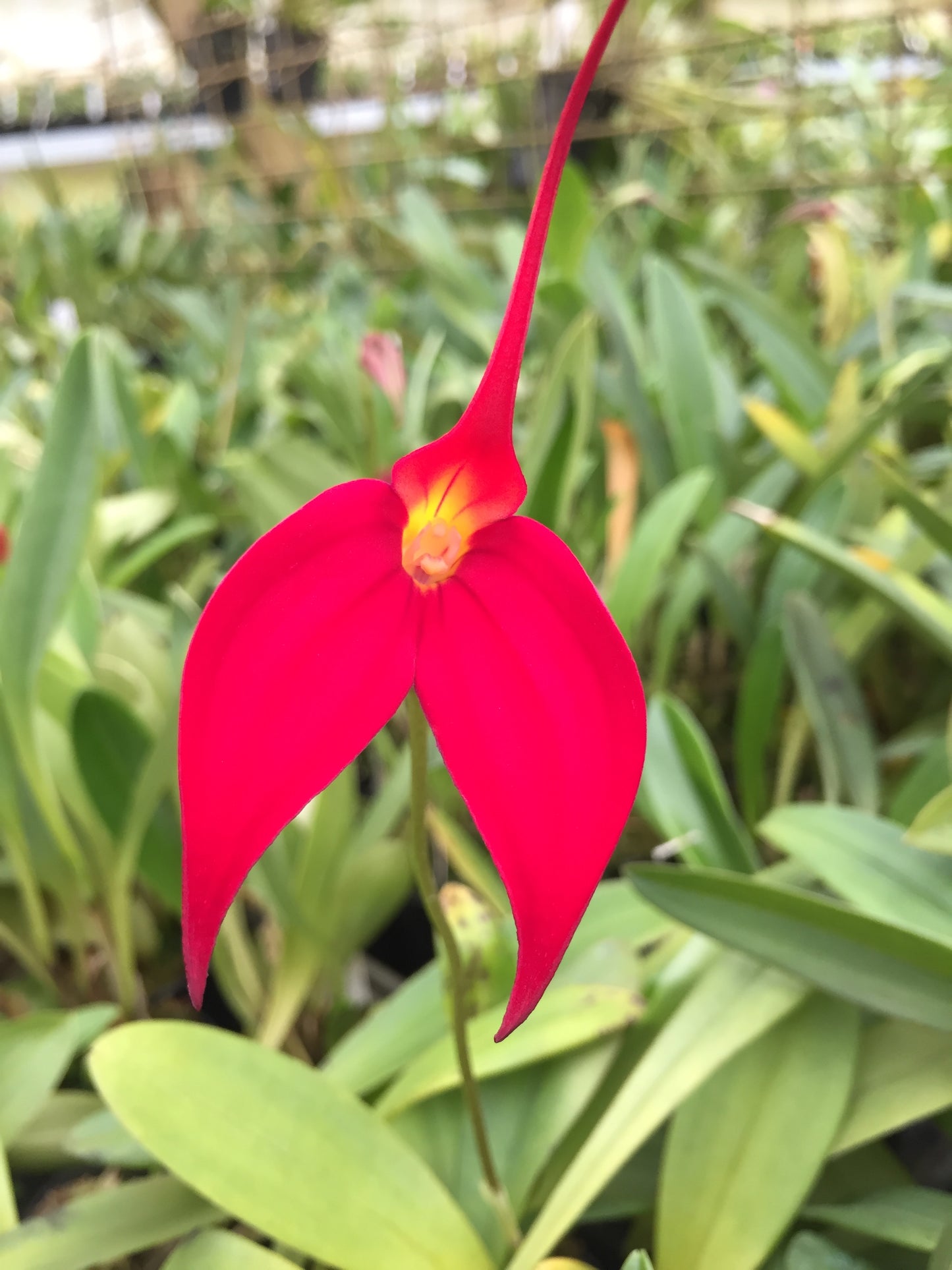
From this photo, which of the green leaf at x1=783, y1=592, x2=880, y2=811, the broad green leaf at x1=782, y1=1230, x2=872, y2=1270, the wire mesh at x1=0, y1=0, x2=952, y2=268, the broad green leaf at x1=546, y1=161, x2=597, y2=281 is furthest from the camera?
the wire mesh at x1=0, y1=0, x2=952, y2=268

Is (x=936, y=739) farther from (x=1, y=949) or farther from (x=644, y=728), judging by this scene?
(x=1, y=949)

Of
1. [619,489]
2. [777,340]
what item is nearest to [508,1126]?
[619,489]

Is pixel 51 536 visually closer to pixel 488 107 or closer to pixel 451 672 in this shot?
pixel 451 672

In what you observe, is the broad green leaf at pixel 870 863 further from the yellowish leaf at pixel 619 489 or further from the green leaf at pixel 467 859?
the yellowish leaf at pixel 619 489

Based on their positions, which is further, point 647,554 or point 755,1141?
point 647,554

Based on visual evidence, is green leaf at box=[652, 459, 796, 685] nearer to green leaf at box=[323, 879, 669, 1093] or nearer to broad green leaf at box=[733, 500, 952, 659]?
broad green leaf at box=[733, 500, 952, 659]

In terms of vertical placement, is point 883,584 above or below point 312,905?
above

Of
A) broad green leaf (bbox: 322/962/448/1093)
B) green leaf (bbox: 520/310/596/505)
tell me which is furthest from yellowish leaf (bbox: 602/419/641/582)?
broad green leaf (bbox: 322/962/448/1093)

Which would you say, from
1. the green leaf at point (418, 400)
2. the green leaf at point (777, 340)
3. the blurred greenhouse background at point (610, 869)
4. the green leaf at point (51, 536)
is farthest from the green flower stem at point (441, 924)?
the green leaf at point (777, 340)
